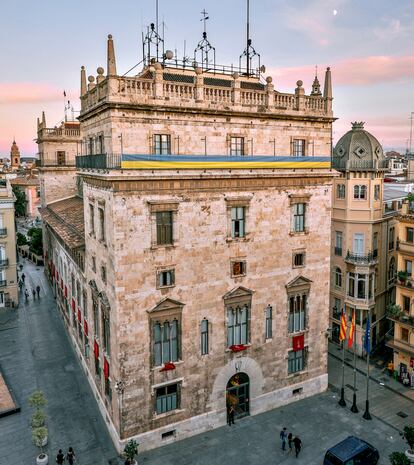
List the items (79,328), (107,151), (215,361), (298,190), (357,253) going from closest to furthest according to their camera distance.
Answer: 1. (107,151)
2. (215,361)
3. (298,190)
4. (79,328)
5. (357,253)

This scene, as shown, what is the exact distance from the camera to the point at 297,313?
36.5 metres

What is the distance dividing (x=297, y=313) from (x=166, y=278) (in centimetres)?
1245

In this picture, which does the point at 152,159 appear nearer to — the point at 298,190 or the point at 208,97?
the point at 208,97

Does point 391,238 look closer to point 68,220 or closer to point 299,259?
point 299,259

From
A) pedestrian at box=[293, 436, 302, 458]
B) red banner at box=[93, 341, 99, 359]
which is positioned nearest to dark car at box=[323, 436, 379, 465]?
pedestrian at box=[293, 436, 302, 458]

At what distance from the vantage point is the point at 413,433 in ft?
96.3

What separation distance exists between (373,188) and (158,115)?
88.0 feet

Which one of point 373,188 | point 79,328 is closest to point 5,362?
point 79,328

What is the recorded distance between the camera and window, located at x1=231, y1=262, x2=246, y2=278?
3275 cm

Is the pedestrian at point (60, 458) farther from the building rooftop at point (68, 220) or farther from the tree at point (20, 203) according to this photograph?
the tree at point (20, 203)

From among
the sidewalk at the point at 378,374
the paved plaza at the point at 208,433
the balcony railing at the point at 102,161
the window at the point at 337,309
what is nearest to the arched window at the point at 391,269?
the window at the point at 337,309

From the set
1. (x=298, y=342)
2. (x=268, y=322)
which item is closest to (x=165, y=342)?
(x=268, y=322)

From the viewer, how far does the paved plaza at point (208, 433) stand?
3034 centimetres

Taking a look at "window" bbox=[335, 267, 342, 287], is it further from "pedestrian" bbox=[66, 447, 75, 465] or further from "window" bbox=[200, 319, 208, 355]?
"pedestrian" bbox=[66, 447, 75, 465]
